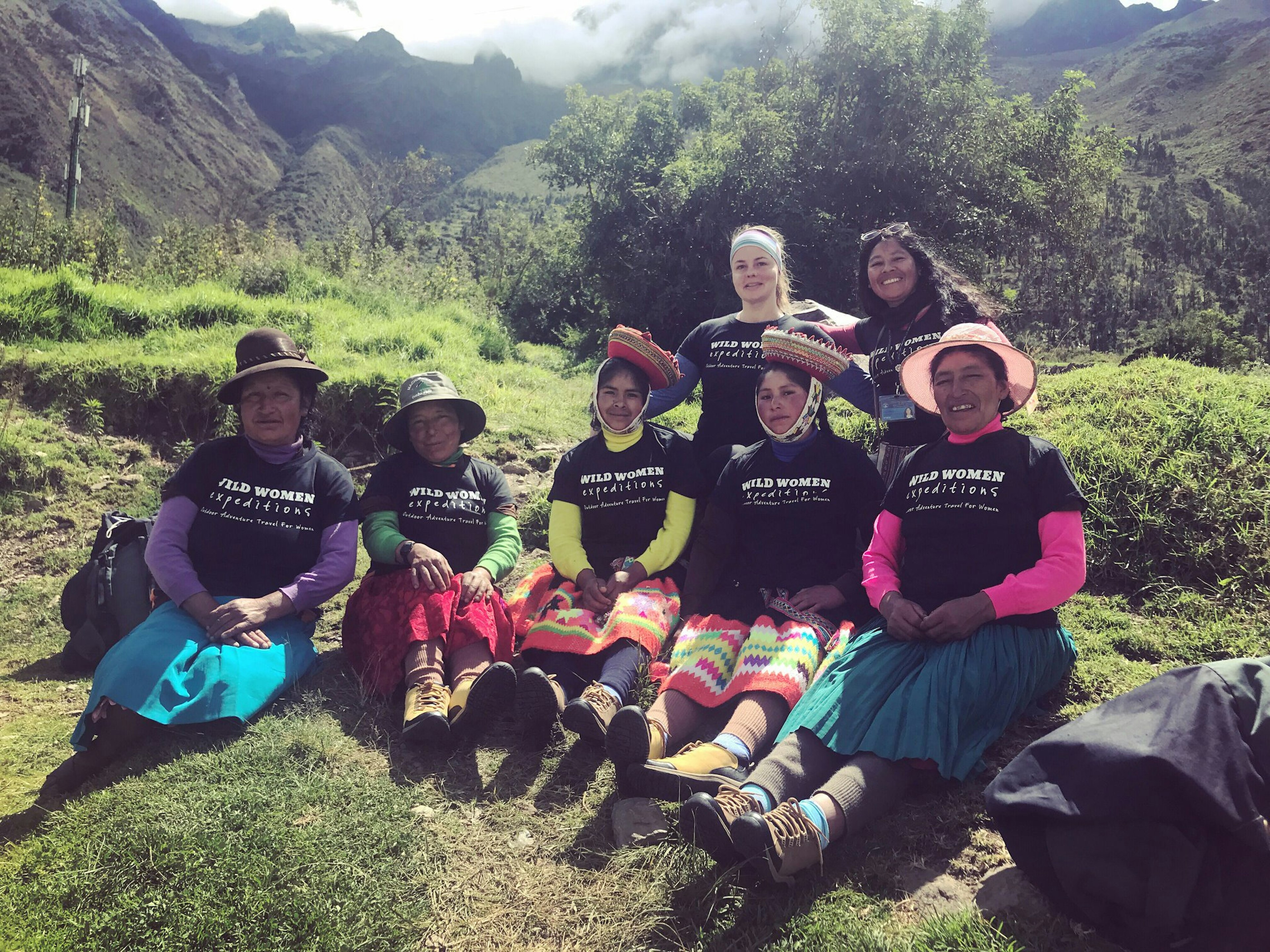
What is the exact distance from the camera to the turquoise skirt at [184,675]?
3.08 meters

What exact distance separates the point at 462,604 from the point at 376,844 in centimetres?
121

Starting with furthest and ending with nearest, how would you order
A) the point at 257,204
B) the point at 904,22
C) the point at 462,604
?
the point at 257,204
the point at 904,22
the point at 462,604

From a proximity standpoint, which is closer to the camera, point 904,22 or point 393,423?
point 393,423

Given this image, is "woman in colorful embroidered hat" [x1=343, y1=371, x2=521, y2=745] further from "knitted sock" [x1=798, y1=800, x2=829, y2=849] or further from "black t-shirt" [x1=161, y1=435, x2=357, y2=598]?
"knitted sock" [x1=798, y1=800, x2=829, y2=849]

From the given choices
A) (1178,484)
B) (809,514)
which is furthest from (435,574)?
(1178,484)

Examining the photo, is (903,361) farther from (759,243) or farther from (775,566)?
(775,566)

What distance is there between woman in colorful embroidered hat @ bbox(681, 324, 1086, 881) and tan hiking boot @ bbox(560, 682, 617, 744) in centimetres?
54

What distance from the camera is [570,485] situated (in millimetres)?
4094

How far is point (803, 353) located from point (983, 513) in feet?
3.73

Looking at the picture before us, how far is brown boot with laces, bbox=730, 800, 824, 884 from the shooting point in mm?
2246

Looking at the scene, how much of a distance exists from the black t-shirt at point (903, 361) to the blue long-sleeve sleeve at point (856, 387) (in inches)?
1.4

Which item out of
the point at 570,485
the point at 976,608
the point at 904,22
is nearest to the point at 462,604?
the point at 570,485

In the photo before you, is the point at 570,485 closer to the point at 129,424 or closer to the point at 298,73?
the point at 129,424

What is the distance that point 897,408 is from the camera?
4.00 meters
